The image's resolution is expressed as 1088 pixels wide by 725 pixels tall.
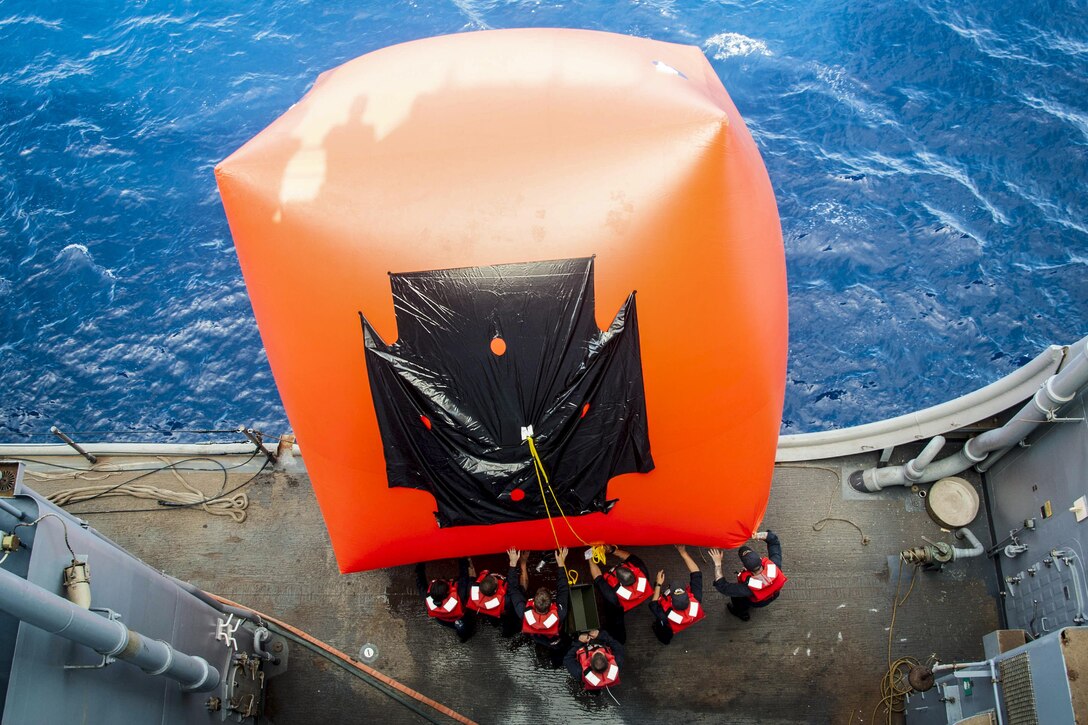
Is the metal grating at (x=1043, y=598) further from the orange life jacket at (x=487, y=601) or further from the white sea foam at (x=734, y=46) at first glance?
the white sea foam at (x=734, y=46)

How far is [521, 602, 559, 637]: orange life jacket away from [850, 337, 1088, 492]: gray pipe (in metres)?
3.88

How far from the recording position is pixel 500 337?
6477mm

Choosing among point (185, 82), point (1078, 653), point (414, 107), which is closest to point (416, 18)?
point (185, 82)

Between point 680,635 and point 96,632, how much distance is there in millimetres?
5605

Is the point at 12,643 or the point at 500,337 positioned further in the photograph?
the point at 500,337

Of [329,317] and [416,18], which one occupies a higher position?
[329,317]

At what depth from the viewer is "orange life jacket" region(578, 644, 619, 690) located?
292 inches

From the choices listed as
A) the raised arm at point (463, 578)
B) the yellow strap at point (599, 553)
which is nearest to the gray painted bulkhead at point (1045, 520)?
the yellow strap at point (599, 553)

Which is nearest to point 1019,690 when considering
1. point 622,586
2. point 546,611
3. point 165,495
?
point 622,586

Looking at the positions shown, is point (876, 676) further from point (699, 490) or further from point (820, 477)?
point (699, 490)

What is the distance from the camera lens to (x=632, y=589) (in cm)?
785

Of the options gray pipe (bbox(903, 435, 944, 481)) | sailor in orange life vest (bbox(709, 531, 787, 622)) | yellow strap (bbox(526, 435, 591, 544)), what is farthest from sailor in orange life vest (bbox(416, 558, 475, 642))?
gray pipe (bbox(903, 435, 944, 481))

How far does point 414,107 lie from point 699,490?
427cm

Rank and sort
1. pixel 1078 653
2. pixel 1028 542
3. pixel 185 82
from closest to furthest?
1. pixel 1078 653
2. pixel 1028 542
3. pixel 185 82
